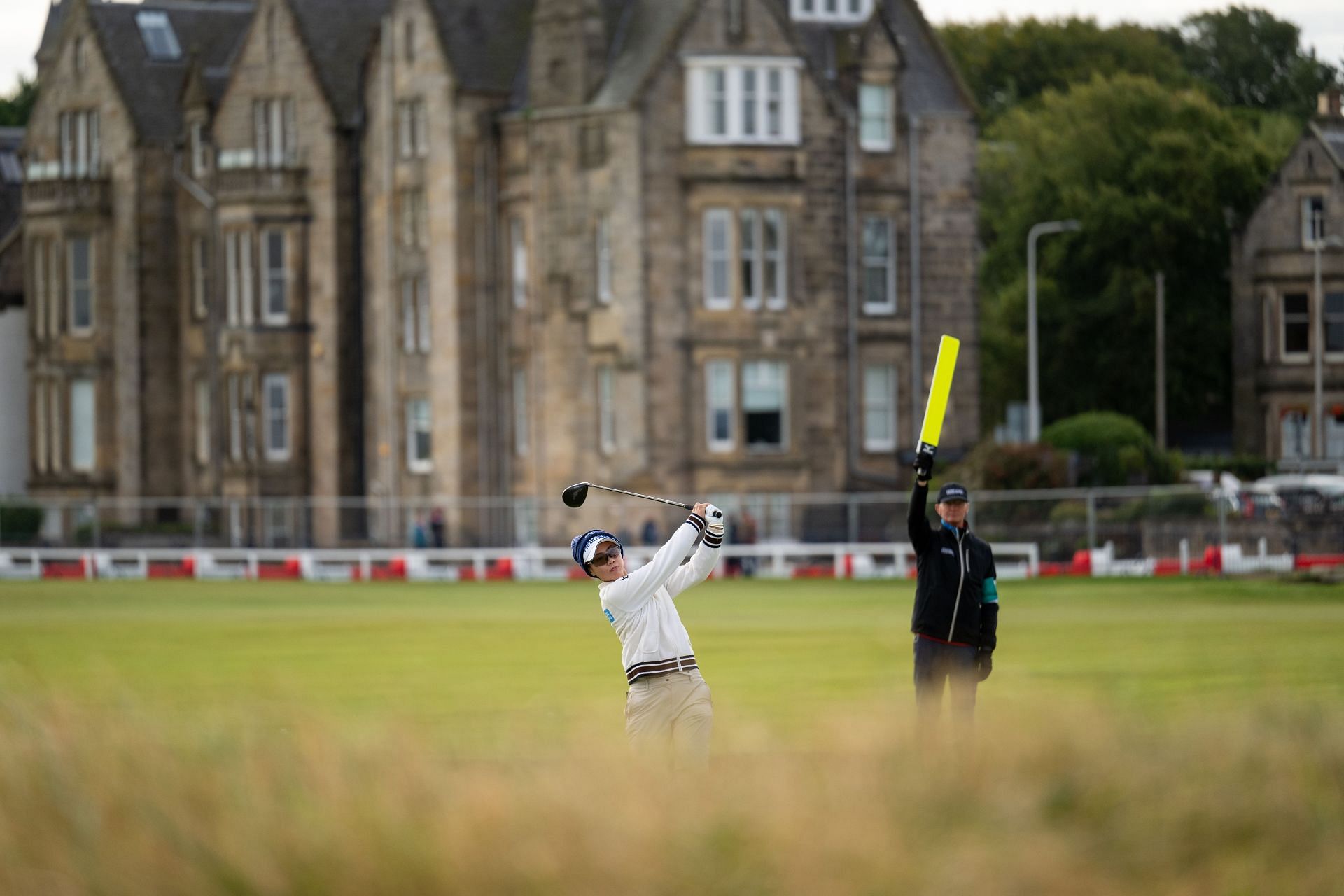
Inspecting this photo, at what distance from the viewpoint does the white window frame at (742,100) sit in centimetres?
5631

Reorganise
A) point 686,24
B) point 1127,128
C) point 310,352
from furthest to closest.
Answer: point 1127,128
point 310,352
point 686,24

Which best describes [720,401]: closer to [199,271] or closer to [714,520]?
[199,271]

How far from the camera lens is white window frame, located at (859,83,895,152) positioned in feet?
196

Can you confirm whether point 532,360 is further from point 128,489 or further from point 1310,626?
point 1310,626

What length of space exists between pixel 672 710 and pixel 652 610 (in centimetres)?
55

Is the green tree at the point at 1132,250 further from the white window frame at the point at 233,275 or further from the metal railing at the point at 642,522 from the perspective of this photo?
the white window frame at the point at 233,275

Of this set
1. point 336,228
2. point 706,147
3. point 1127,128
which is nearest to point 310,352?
point 336,228

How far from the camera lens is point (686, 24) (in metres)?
55.9

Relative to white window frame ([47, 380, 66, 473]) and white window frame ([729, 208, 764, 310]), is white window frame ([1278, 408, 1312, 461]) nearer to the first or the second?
white window frame ([729, 208, 764, 310])

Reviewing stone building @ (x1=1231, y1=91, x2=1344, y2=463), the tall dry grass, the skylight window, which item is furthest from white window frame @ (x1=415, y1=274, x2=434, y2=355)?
the tall dry grass

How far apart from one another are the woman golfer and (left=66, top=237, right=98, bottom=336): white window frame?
198 feet

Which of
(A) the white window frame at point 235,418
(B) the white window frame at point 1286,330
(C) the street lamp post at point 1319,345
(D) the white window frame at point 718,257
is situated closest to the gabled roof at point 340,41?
(A) the white window frame at point 235,418

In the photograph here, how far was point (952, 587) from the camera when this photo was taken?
1442 centimetres

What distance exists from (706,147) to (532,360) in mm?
6870
